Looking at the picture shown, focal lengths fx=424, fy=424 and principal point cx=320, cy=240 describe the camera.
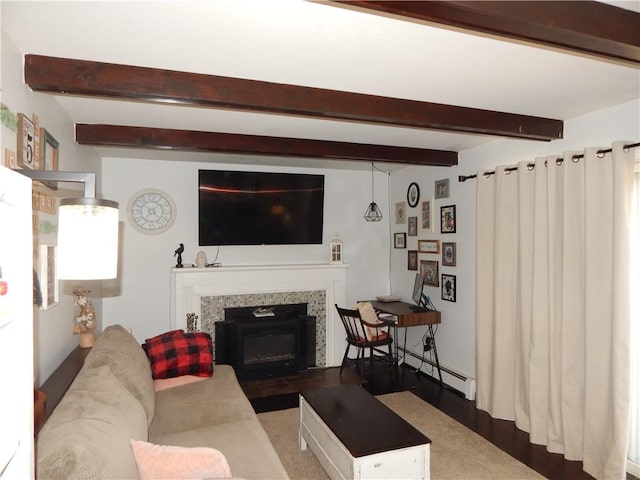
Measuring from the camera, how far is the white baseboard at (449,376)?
413cm

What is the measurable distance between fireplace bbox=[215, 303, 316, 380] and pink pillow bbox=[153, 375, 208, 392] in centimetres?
135

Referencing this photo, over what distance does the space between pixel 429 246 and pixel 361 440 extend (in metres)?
2.84

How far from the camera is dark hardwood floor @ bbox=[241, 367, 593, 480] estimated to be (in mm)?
2975

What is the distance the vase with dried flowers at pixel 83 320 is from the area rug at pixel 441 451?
1.56 metres

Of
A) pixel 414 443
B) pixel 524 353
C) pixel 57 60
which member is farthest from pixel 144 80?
pixel 524 353

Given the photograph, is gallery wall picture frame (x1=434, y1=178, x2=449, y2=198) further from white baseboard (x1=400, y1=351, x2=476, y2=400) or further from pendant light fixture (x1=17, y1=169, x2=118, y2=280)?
pendant light fixture (x1=17, y1=169, x2=118, y2=280)

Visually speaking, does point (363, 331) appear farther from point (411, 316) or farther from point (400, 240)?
point (400, 240)

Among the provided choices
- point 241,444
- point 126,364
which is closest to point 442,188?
point 241,444

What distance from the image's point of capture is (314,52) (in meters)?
2.02

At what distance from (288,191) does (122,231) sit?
1868mm

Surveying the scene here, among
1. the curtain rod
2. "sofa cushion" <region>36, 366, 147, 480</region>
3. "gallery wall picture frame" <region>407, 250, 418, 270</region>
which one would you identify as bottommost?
"sofa cushion" <region>36, 366, 147, 480</region>

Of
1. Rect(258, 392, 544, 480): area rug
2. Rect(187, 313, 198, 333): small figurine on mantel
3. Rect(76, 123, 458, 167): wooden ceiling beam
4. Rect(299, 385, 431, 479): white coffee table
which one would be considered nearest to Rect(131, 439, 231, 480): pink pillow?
Rect(299, 385, 431, 479): white coffee table

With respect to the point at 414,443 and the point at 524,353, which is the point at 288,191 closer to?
the point at 524,353

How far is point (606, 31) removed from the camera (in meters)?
1.62
